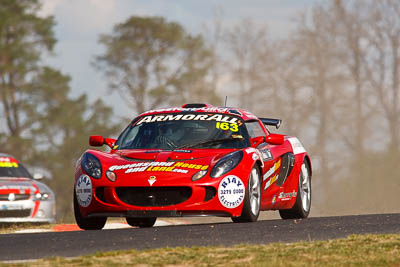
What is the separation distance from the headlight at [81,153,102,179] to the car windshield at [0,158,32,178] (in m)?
7.28

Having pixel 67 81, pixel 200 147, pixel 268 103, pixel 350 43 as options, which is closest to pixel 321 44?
pixel 350 43

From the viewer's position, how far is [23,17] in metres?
49.6

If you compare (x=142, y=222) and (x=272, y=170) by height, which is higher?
(x=272, y=170)

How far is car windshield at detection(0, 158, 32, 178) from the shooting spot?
59.2ft

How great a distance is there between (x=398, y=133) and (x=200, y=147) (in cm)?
3262

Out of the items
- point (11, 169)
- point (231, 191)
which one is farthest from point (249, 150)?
point (11, 169)

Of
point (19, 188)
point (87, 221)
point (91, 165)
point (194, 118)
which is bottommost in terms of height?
point (19, 188)

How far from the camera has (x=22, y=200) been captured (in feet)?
56.1

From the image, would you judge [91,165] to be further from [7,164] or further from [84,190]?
[7,164]

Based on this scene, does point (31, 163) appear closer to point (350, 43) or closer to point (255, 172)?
point (350, 43)

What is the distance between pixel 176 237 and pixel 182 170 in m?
1.55


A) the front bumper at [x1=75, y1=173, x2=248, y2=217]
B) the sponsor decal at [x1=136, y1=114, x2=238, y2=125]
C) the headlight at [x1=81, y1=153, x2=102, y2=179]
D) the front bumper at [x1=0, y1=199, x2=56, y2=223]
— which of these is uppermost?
the sponsor decal at [x1=136, y1=114, x2=238, y2=125]

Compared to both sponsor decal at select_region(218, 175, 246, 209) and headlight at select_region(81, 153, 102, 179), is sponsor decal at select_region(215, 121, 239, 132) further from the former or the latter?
headlight at select_region(81, 153, 102, 179)

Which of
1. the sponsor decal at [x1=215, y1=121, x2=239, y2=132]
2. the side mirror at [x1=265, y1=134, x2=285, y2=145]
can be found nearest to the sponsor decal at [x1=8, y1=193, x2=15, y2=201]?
the sponsor decal at [x1=215, y1=121, x2=239, y2=132]
